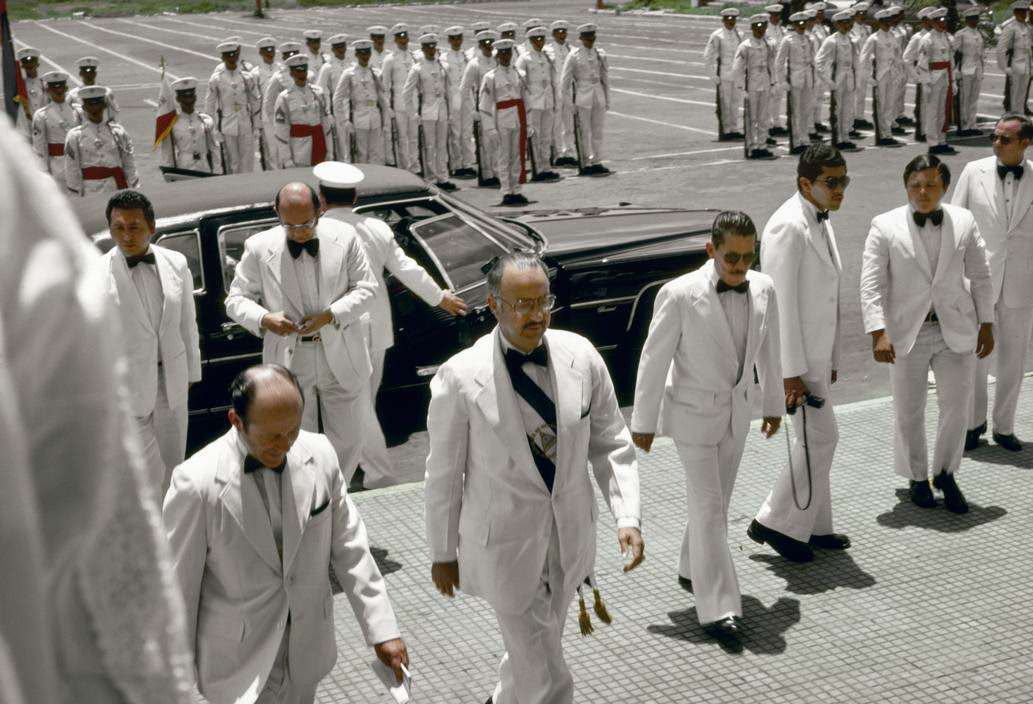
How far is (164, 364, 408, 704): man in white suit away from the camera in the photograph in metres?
4.35

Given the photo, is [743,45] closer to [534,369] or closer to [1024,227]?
[1024,227]

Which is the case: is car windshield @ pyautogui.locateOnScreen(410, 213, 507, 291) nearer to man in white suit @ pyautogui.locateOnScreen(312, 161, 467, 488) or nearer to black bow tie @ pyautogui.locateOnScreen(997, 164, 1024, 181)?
man in white suit @ pyautogui.locateOnScreen(312, 161, 467, 488)

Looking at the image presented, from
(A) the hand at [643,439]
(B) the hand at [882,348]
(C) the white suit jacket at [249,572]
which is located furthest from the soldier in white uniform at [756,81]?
(C) the white suit jacket at [249,572]

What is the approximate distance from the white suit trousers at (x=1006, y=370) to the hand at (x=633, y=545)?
4017 millimetres

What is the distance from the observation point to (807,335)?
273 inches

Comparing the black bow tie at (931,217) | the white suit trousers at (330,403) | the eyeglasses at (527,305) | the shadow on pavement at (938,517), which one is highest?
the eyeglasses at (527,305)

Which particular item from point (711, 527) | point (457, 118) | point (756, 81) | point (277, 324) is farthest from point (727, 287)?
point (756, 81)

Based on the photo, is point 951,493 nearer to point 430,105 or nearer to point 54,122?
point 54,122

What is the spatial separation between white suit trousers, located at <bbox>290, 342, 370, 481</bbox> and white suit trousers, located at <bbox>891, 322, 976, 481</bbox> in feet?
9.23

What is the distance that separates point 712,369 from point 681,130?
18475 mm

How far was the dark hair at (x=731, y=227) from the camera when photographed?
612 centimetres

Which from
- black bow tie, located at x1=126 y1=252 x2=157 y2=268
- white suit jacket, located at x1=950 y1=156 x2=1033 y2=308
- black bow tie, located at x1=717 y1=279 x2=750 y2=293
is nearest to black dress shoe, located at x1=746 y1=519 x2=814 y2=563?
black bow tie, located at x1=717 y1=279 x2=750 y2=293

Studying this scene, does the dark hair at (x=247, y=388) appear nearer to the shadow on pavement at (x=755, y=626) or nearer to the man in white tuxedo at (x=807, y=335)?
the shadow on pavement at (x=755, y=626)

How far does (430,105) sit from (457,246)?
11.2 meters
